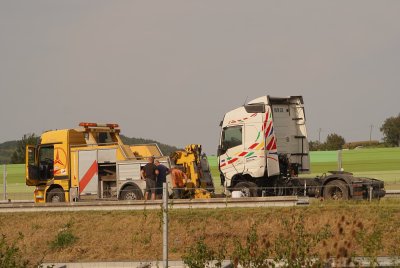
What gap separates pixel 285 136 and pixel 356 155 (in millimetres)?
30654

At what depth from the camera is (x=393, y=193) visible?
31.7m

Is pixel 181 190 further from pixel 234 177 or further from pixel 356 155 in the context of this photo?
pixel 356 155

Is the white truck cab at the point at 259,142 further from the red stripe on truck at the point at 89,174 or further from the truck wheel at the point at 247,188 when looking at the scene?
the red stripe on truck at the point at 89,174

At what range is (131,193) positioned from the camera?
93.6 ft

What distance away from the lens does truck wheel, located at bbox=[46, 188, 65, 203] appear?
31078mm

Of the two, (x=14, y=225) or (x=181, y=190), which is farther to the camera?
(x=181, y=190)

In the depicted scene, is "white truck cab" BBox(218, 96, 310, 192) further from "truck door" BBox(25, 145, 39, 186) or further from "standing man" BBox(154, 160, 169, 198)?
"truck door" BBox(25, 145, 39, 186)

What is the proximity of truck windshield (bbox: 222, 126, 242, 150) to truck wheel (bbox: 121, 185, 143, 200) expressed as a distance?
3.27m

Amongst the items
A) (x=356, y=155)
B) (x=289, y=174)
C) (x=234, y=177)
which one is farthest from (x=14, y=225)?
(x=356, y=155)

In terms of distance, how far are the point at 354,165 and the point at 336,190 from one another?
29924 mm

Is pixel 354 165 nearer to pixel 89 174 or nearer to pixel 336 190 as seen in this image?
pixel 89 174

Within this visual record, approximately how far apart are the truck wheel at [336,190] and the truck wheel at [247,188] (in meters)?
2.56

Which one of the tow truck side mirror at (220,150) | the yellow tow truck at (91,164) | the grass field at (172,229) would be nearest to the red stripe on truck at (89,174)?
the yellow tow truck at (91,164)

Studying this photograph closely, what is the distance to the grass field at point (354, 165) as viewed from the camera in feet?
155
